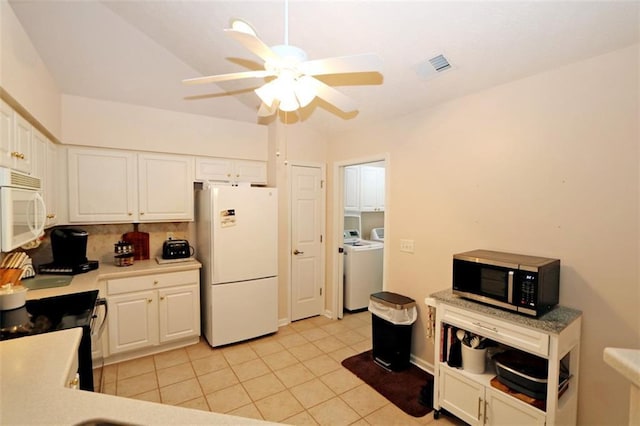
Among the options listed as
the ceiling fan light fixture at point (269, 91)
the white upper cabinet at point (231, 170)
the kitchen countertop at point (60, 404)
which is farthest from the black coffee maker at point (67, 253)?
the ceiling fan light fixture at point (269, 91)

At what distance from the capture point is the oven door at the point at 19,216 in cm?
148

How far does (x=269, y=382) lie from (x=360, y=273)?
1.91 m

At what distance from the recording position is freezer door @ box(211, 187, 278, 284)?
3033mm

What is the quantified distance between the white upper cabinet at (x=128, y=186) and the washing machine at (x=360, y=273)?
206cm

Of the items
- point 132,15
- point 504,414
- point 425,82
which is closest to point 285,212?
point 425,82

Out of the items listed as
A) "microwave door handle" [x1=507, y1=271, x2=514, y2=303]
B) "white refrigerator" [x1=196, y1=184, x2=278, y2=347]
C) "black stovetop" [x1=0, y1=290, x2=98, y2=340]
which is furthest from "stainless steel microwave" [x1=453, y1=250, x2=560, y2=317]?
"black stovetop" [x1=0, y1=290, x2=98, y2=340]

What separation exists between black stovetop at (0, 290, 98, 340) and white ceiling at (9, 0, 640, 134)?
1922mm

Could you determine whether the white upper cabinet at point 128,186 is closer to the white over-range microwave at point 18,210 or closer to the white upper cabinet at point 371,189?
the white over-range microwave at point 18,210

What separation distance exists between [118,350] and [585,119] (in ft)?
13.3

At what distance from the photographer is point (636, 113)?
165cm

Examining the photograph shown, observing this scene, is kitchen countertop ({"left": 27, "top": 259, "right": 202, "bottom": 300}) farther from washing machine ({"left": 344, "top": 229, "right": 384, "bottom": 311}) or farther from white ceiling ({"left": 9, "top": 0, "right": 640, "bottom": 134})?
washing machine ({"left": 344, "top": 229, "right": 384, "bottom": 311})

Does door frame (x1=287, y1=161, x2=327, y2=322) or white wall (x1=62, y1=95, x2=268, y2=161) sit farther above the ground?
white wall (x1=62, y1=95, x2=268, y2=161)

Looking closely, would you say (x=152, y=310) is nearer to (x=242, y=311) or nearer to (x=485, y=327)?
(x=242, y=311)

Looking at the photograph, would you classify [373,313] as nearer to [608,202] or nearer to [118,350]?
[608,202]
